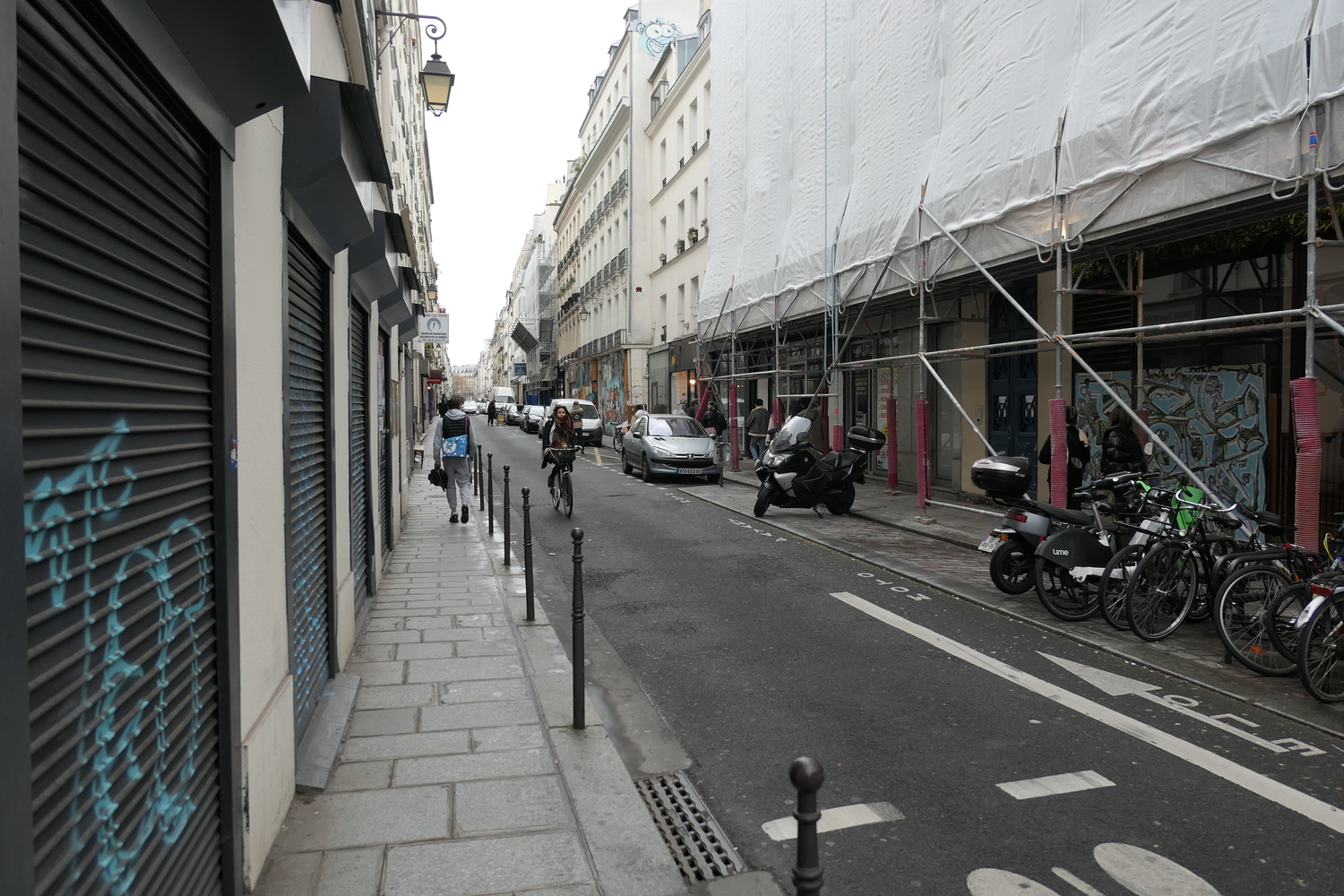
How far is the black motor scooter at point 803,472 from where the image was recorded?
13.2 metres

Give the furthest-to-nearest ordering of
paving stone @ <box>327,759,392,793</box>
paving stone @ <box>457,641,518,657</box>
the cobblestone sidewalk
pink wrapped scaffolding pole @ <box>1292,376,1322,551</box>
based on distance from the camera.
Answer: pink wrapped scaffolding pole @ <box>1292,376,1322,551</box>, paving stone @ <box>457,641,518,657</box>, paving stone @ <box>327,759,392,793</box>, the cobblestone sidewalk

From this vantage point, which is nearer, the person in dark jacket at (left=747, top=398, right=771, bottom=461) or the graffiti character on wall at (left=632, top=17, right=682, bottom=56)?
the person in dark jacket at (left=747, top=398, right=771, bottom=461)

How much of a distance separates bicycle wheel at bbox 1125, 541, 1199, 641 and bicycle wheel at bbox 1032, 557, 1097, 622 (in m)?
0.48

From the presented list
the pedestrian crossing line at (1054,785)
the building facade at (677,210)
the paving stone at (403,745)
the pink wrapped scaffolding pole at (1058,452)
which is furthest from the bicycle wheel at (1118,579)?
the building facade at (677,210)

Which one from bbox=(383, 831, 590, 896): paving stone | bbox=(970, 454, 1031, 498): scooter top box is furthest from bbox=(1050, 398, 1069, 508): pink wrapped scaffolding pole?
bbox=(383, 831, 590, 896): paving stone

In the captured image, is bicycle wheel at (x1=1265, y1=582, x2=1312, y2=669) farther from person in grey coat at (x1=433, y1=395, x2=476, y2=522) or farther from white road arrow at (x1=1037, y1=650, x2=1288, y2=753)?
person in grey coat at (x1=433, y1=395, x2=476, y2=522)

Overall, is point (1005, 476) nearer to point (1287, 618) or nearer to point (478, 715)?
point (1287, 618)

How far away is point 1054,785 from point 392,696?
3.49 m

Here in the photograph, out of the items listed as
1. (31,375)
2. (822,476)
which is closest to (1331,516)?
(822,476)

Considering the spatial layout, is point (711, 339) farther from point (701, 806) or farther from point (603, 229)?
point (603, 229)

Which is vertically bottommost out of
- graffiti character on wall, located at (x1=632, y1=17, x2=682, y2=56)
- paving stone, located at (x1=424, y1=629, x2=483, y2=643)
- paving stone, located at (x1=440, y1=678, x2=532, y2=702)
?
paving stone, located at (x1=440, y1=678, x2=532, y2=702)

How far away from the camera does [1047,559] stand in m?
7.05

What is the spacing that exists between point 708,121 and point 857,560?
23.0 metres

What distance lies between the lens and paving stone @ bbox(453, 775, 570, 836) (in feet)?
11.6
